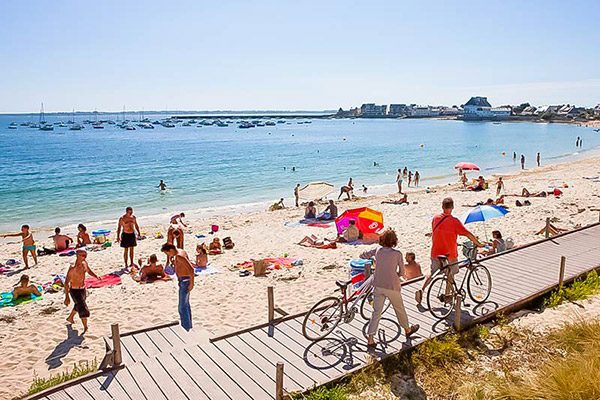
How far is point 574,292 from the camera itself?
893cm

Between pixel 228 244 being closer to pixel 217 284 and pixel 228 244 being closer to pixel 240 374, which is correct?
pixel 217 284

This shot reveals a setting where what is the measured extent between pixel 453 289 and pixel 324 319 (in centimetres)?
240

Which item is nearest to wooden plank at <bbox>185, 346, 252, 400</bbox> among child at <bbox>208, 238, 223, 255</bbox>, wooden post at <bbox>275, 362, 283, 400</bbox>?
wooden post at <bbox>275, 362, 283, 400</bbox>

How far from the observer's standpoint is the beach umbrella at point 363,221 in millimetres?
16125

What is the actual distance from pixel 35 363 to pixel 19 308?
3152 millimetres

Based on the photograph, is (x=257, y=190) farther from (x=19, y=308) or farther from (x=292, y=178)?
(x=19, y=308)

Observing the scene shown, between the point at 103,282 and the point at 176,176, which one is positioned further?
the point at 176,176

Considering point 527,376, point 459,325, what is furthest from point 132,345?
point 527,376

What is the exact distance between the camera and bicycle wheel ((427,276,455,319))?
7.56 m

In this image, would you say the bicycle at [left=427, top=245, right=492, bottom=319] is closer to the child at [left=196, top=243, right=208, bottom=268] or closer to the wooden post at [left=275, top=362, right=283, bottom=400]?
the wooden post at [left=275, top=362, right=283, bottom=400]

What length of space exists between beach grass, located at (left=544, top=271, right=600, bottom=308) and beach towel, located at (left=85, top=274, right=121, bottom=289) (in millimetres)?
10225

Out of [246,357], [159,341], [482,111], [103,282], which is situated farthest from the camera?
[482,111]

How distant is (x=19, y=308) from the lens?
1056 cm

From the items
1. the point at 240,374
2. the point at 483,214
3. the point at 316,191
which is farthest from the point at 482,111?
the point at 240,374
